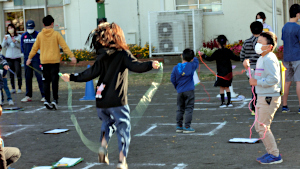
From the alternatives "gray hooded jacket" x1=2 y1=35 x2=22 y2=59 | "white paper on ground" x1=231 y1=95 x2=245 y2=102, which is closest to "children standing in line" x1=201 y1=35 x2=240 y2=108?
"white paper on ground" x1=231 y1=95 x2=245 y2=102

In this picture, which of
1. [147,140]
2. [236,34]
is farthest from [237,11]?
[147,140]

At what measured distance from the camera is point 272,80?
5.47m

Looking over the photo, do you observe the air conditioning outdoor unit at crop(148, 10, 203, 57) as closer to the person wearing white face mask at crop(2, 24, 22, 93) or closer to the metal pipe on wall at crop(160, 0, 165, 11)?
the metal pipe on wall at crop(160, 0, 165, 11)

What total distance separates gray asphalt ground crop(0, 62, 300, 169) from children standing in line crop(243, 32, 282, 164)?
0.66 feet

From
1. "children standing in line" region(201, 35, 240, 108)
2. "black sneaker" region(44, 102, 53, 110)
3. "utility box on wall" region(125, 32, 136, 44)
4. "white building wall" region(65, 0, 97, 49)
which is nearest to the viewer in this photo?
"children standing in line" region(201, 35, 240, 108)

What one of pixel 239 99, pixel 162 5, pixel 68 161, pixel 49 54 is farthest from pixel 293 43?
pixel 162 5

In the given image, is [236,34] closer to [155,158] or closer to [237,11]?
[237,11]

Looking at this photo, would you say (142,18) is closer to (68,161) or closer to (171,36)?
(171,36)

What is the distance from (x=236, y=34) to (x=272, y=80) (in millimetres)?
14932

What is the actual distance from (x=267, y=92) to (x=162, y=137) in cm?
229

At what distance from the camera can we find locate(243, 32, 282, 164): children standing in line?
18.1 ft

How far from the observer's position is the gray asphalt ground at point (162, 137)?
591 centimetres

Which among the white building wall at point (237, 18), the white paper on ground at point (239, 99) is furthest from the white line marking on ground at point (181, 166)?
the white building wall at point (237, 18)

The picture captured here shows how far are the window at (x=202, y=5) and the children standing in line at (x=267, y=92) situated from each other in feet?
48.9
